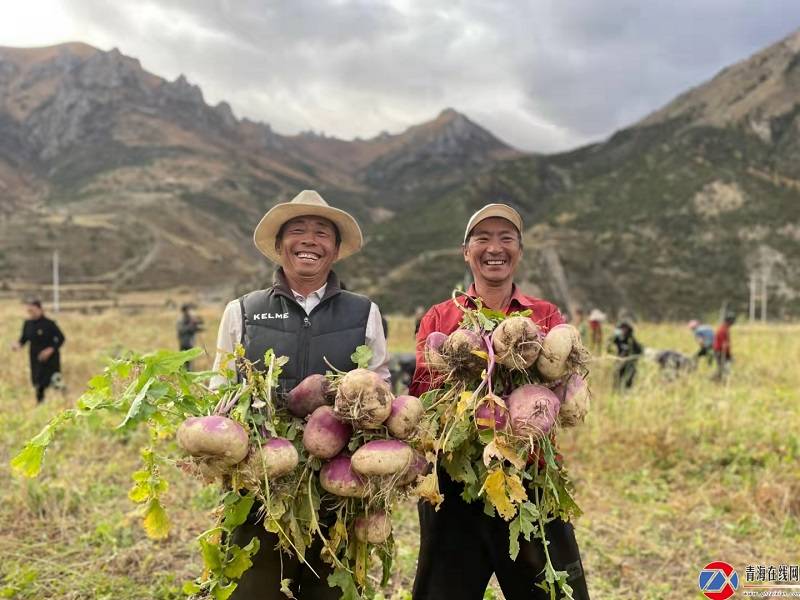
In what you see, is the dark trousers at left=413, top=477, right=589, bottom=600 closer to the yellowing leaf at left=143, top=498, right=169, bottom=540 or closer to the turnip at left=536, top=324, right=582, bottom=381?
the turnip at left=536, top=324, right=582, bottom=381

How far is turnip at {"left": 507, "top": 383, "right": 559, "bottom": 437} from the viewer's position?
1754 mm

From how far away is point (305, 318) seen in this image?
2311 millimetres

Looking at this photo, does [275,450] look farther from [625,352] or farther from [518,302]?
[625,352]

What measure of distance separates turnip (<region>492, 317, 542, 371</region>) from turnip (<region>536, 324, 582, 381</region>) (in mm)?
33

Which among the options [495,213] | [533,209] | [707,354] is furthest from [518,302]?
[533,209]

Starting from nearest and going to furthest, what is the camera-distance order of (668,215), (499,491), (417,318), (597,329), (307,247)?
1. (499,491)
2. (307,247)
3. (597,329)
4. (417,318)
5. (668,215)

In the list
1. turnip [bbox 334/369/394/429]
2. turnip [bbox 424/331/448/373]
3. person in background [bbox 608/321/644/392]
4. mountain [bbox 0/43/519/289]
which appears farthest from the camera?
mountain [bbox 0/43/519/289]

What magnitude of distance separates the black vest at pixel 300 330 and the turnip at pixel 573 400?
88 centimetres

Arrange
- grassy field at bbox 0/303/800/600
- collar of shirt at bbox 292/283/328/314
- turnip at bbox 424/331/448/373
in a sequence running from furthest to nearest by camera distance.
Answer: grassy field at bbox 0/303/800/600 → collar of shirt at bbox 292/283/328/314 → turnip at bbox 424/331/448/373

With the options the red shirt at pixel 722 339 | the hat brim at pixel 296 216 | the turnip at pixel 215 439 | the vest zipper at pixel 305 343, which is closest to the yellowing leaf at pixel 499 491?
the turnip at pixel 215 439

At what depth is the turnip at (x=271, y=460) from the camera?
1.70 metres

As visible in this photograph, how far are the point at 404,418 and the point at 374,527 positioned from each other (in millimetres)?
394

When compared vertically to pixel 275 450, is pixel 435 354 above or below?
above

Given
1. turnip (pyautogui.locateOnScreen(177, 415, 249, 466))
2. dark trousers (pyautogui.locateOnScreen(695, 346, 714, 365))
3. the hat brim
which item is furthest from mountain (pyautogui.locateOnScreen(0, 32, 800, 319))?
turnip (pyautogui.locateOnScreen(177, 415, 249, 466))
